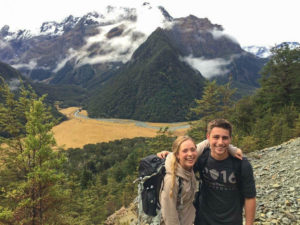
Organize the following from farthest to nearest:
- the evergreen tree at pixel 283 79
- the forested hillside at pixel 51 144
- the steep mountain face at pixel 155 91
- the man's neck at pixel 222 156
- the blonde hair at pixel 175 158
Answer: the steep mountain face at pixel 155 91
the evergreen tree at pixel 283 79
the forested hillside at pixel 51 144
the man's neck at pixel 222 156
the blonde hair at pixel 175 158

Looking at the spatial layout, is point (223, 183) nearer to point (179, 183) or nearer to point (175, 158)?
point (179, 183)

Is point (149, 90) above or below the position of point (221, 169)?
above

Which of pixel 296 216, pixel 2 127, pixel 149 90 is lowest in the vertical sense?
pixel 296 216

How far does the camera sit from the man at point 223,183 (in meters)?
2.71

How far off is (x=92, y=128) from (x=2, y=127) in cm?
9064

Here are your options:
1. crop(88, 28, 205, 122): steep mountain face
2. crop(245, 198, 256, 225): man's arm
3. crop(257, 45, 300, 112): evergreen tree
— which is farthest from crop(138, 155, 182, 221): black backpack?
crop(88, 28, 205, 122): steep mountain face

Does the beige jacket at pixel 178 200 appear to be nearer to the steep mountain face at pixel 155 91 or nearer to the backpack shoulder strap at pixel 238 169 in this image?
the backpack shoulder strap at pixel 238 169

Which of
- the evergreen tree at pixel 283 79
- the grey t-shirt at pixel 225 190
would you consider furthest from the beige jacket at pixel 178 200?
the evergreen tree at pixel 283 79

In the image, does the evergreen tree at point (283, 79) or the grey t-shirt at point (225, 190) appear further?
the evergreen tree at point (283, 79)

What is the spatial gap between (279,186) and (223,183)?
500cm

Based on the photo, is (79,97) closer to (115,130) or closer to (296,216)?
(115,130)

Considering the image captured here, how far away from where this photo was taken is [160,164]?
116 inches

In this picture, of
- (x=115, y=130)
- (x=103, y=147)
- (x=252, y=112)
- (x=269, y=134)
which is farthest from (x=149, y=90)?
(x=269, y=134)

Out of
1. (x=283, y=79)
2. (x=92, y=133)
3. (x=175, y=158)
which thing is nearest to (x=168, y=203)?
(x=175, y=158)
